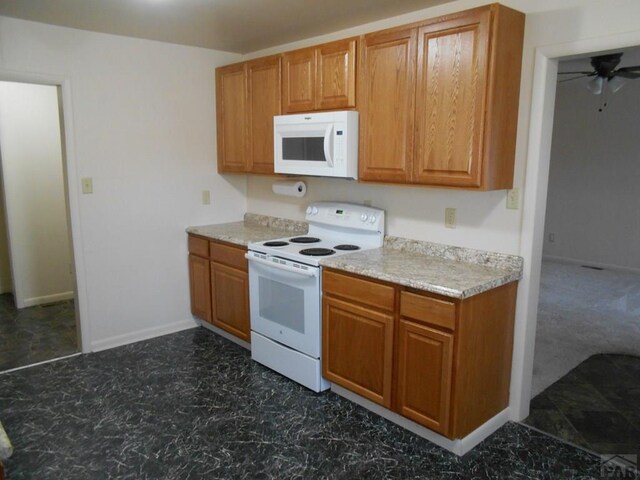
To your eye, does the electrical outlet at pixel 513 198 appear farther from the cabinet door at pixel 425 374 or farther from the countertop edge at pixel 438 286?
the cabinet door at pixel 425 374

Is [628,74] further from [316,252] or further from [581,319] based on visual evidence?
[316,252]

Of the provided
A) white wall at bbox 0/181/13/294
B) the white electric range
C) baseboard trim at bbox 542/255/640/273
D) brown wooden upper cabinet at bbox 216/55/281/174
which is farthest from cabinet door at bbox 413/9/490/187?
baseboard trim at bbox 542/255/640/273

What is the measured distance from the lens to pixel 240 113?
12.5 feet

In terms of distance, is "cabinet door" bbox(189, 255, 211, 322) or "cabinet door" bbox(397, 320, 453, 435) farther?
"cabinet door" bbox(189, 255, 211, 322)

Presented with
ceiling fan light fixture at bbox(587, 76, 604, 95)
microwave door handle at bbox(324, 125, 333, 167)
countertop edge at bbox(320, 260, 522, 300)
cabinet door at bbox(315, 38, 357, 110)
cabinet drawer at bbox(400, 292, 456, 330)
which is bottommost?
cabinet drawer at bbox(400, 292, 456, 330)

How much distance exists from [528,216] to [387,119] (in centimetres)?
92

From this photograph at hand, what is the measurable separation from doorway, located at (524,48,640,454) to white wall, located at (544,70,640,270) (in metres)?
0.01

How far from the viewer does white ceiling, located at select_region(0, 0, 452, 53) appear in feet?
9.07

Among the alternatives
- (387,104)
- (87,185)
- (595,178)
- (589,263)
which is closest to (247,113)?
(87,185)

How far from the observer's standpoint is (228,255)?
143 inches

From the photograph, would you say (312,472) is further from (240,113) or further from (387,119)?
(240,113)

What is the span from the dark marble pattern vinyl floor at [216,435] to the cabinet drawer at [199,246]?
934 millimetres

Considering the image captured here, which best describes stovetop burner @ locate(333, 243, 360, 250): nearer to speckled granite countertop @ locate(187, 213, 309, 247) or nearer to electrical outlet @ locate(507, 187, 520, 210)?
speckled granite countertop @ locate(187, 213, 309, 247)

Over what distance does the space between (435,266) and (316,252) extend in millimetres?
748
